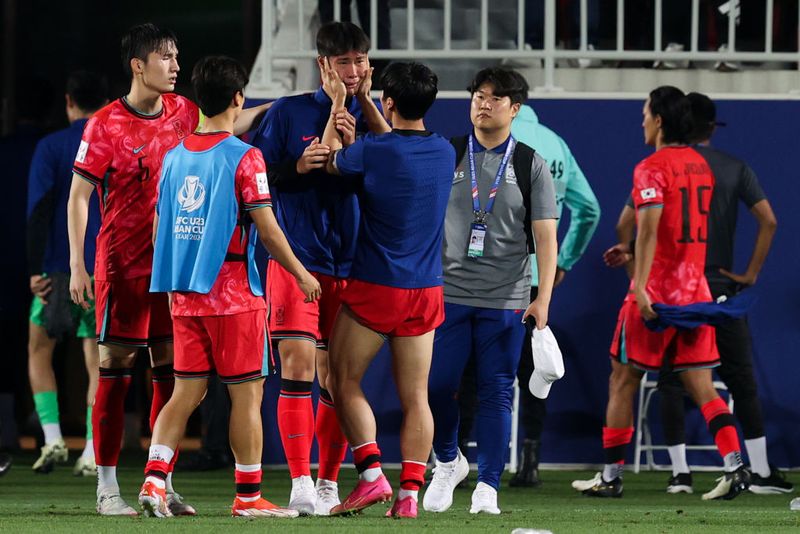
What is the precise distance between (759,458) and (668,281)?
1.05 meters

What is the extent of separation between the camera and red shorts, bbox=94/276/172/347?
6430mm

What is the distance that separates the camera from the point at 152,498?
594 centimetres

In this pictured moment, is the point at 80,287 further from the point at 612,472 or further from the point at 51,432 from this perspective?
the point at 612,472

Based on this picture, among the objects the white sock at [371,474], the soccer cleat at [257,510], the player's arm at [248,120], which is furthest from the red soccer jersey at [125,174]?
the white sock at [371,474]

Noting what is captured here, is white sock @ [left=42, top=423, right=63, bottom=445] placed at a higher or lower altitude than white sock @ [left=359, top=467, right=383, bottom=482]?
lower

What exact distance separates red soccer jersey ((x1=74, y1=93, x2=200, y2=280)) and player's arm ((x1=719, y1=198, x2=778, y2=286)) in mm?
3343

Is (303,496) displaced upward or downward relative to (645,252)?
downward

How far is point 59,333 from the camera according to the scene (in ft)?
29.1

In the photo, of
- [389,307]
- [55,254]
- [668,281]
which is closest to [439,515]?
[389,307]

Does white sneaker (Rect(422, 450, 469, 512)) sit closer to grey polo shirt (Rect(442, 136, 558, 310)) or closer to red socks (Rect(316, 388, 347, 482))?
red socks (Rect(316, 388, 347, 482))

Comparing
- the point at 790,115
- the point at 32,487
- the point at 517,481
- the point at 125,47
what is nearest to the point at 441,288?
the point at 125,47

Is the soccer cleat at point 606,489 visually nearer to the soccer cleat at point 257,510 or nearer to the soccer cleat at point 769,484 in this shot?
the soccer cleat at point 769,484

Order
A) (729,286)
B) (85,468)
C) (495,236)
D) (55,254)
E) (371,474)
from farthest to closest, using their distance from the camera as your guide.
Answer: (55,254), (85,468), (729,286), (495,236), (371,474)

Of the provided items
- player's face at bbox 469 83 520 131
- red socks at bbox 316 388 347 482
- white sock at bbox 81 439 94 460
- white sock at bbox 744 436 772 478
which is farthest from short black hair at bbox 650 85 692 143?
white sock at bbox 81 439 94 460
